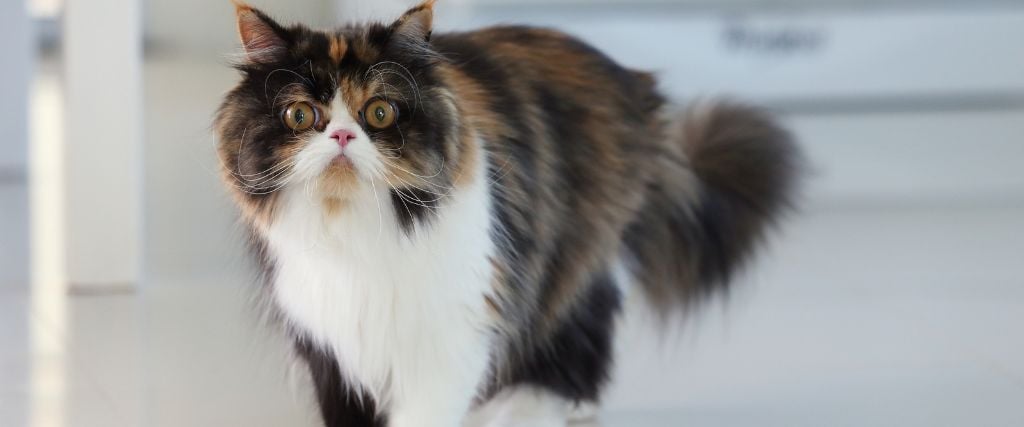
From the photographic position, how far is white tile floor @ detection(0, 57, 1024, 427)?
1.84m

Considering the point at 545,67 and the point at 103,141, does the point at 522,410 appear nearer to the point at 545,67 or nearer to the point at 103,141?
the point at 545,67

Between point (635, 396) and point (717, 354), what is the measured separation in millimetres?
272

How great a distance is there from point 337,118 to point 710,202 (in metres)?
0.72

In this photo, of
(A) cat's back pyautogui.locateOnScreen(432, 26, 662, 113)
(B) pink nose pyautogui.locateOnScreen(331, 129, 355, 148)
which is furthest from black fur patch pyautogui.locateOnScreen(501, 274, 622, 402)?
(B) pink nose pyautogui.locateOnScreen(331, 129, 355, 148)

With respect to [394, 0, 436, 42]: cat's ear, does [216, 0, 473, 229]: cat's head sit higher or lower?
lower

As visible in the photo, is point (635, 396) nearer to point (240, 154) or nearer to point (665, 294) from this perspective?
point (665, 294)

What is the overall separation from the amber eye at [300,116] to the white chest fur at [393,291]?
2.6 inches

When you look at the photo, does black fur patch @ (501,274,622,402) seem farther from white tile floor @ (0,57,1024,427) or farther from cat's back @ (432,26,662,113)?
cat's back @ (432,26,662,113)

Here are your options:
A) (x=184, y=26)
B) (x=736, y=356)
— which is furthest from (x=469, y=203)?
(x=184, y=26)

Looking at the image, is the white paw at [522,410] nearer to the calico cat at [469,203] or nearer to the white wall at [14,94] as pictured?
the calico cat at [469,203]

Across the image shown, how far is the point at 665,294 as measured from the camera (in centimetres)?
189

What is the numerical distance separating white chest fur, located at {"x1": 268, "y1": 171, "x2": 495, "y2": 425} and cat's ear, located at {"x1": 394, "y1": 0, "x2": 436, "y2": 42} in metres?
0.16

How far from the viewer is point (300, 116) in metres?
1.33

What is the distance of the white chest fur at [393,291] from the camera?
1379 mm
